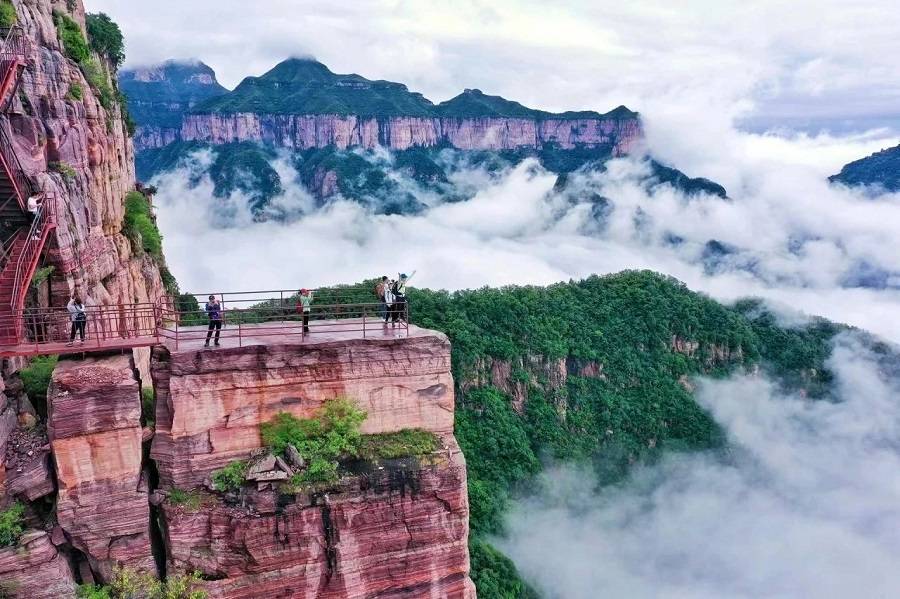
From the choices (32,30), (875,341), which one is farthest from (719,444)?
(32,30)

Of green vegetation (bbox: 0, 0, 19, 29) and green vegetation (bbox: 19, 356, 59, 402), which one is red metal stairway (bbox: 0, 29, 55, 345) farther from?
green vegetation (bbox: 19, 356, 59, 402)

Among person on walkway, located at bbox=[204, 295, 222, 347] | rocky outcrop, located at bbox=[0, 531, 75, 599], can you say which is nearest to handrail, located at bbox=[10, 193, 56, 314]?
person on walkway, located at bbox=[204, 295, 222, 347]

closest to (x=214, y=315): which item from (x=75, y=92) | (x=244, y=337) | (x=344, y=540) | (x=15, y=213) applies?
(x=244, y=337)

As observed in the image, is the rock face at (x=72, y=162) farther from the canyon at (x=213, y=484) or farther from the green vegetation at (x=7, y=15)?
the canyon at (x=213, y=484)

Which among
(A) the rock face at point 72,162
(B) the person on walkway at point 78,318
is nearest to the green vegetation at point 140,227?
(A) the rock face at point 72,162

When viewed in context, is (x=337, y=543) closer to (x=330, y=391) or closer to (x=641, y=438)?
(x=330, y=391)
